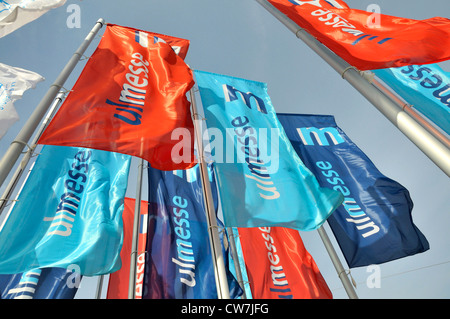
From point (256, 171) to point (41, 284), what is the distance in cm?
483

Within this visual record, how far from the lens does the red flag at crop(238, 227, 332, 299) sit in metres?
8.98

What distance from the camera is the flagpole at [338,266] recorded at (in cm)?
908

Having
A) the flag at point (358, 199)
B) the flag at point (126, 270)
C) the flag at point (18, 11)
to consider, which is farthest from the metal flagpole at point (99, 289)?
the flag at point (18, 11)

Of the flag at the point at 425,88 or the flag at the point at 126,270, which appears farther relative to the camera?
the flag at the point at 126,270

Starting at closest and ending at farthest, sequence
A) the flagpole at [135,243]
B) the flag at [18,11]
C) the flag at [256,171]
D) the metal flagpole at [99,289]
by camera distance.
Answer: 1. the flag at [256,171]
2. the flag at [18,11]
3. the flagpole at [135,243]
4. the metal flagpole at [99,289]

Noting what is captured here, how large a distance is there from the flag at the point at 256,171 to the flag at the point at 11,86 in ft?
A: 12.8

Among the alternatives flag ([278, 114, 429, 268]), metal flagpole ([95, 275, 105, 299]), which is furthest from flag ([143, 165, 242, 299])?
flag ([278, 114, 429, 268])

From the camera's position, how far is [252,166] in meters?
6.63

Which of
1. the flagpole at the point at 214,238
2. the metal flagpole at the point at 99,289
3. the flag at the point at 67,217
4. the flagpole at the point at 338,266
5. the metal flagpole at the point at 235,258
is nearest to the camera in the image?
the flagpole at the point at 214,238

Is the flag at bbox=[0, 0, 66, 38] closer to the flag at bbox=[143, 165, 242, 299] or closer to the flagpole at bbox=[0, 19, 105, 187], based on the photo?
the flagpole at bbox=[0, 19, 105, 187]

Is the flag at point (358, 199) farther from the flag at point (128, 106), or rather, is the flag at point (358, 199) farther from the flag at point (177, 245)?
the flag at point (128, 106)

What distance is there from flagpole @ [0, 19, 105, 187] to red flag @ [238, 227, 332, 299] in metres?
6.16

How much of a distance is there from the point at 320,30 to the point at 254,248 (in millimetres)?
6149

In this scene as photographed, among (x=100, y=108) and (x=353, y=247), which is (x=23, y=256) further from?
(x=353, y=247)
